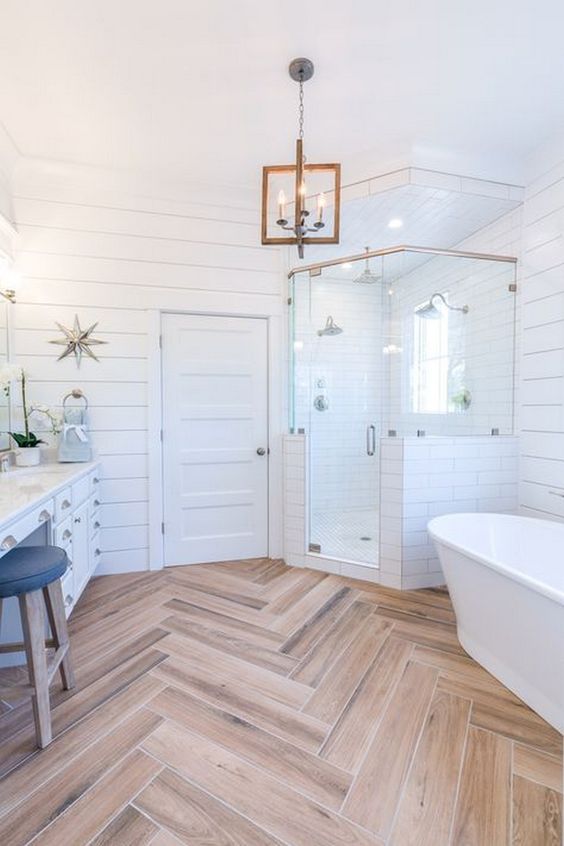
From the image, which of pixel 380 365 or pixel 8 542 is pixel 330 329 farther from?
pixel 8 542

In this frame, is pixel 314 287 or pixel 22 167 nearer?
pixel 22 167

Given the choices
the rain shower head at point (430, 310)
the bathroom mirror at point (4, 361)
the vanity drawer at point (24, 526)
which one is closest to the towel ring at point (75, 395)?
the bathroom mirror at point (4, 361)

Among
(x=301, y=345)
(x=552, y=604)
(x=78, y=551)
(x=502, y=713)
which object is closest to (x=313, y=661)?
(x=502, y=713)

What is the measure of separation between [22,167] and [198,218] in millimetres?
1230

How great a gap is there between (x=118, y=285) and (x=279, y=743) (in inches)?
118

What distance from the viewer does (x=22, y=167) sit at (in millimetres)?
2850

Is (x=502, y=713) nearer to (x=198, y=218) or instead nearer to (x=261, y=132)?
(x=261, y=132)

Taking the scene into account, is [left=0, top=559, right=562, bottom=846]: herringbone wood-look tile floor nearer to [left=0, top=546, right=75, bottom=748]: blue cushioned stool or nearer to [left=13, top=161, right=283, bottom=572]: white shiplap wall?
[left=0, top=546, right=75, bottom=748]: blue cushioned stool

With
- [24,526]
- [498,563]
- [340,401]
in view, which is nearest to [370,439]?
[340,401]

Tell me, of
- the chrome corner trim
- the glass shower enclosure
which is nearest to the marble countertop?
the glass shower enclosure

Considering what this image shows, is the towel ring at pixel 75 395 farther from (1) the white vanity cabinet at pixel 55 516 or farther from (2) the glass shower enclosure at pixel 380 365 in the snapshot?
(2) the glass shower enclosure at pixel 380 365

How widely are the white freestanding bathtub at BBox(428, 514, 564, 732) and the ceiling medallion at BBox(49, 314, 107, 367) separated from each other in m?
2.67

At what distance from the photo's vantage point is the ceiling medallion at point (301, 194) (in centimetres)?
180

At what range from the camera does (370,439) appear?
3.68 meters
